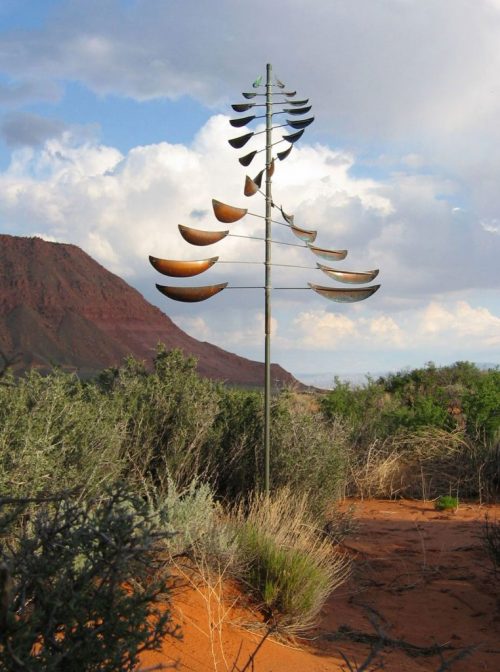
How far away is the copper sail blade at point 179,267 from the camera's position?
28.6ft

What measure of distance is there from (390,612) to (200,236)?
4679 millimetres

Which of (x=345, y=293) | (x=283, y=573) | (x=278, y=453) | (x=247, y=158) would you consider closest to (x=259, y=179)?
(x=247, y=158)

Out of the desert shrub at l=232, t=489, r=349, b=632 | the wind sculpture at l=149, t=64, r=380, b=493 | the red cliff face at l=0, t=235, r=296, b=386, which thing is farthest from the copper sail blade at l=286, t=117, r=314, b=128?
the red cliff face at l=0, t=235, r=296, b=386

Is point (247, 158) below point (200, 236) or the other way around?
the other way around

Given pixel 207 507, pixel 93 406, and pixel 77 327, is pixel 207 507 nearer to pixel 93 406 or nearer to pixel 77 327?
pixel 93 406

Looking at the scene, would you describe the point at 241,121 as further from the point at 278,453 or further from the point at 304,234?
the point at 278,453

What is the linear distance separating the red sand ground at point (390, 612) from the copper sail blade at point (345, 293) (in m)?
3.04

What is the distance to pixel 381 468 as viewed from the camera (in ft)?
42.7

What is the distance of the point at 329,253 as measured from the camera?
9.66 meters

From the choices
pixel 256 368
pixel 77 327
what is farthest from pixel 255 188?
pixel 256 368

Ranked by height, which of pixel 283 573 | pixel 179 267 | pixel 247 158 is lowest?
pixel 283 573

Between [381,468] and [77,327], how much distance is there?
4673 centimetres

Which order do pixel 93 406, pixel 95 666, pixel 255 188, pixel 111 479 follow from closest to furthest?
pixel 95 666
pixel 111 479
pixel 93 406
pixel 255 188

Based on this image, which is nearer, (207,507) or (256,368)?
(207,507)
